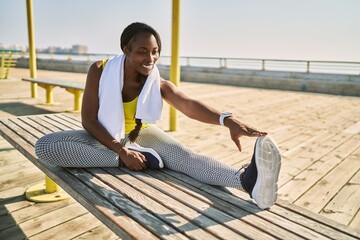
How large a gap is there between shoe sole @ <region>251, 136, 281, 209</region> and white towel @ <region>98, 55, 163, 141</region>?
A: 38.5 inches

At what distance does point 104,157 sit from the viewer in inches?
83.9

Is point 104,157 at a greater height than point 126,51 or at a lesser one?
lesser

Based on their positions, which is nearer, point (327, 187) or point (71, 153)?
point (71, 153)

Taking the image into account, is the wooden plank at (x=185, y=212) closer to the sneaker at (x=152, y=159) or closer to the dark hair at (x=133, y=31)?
the sneaker at (x=152, y=159)

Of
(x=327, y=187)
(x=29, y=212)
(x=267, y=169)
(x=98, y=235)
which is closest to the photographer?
(x=267, y=169)

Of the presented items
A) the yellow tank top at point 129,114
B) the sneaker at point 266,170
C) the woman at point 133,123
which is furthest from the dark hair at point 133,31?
the sneaker at point 266,170

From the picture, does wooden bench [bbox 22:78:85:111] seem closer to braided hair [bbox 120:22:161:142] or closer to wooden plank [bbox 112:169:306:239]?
braided hair [bbox 120:22:161:142]

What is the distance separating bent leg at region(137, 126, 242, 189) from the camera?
1935 mm

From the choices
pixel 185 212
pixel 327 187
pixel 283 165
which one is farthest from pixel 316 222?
pixel 283 165

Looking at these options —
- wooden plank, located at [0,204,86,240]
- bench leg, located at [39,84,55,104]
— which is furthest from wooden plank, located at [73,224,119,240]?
bench leg, located at [39,84,55,104]

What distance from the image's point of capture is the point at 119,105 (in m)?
2.25

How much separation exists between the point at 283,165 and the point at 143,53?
2.44 meters

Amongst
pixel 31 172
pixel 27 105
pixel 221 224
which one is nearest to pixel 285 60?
pixel 27 105

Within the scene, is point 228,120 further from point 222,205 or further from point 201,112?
point 222,205
